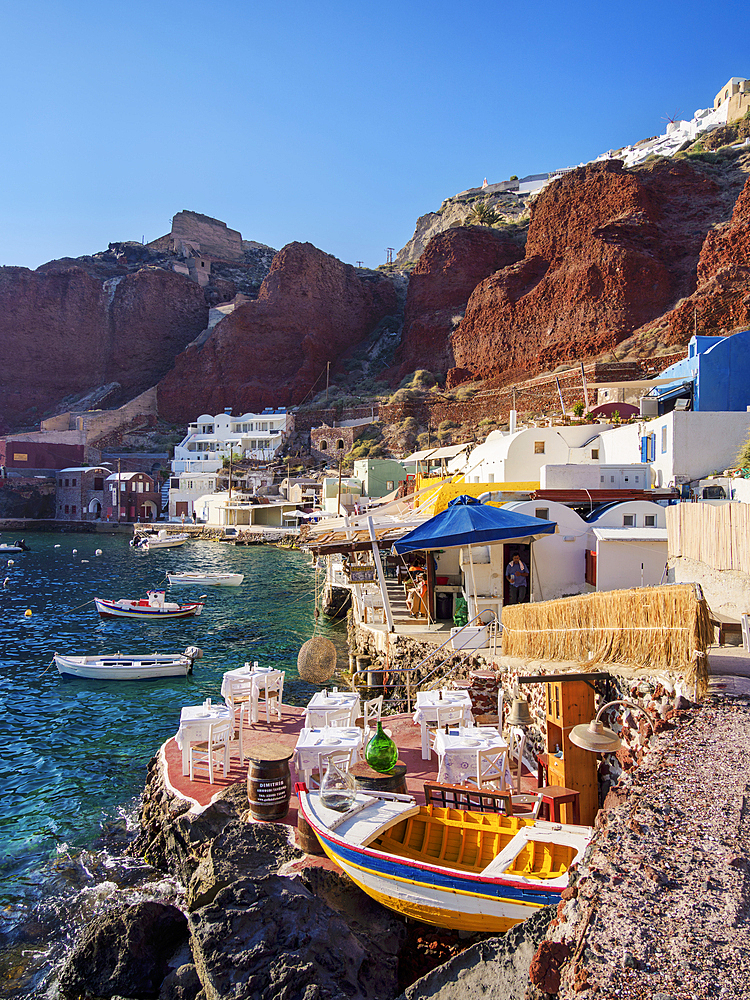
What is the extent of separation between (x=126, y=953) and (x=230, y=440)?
6702cm

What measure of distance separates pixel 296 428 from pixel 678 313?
39965mm

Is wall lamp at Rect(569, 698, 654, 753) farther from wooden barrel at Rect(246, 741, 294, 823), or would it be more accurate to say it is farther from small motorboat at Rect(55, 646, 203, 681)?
small motorboat at Rect(55, 646, 203, 681)

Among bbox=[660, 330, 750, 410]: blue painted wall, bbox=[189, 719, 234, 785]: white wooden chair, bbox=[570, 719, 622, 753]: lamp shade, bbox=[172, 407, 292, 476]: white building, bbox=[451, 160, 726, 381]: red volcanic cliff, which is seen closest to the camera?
bbox=[570, 719, 622, 753]: lamp shade

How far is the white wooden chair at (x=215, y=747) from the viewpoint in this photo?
8742mm

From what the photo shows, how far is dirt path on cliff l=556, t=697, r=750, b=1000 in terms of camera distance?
2.84 metres

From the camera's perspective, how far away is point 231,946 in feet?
15.6

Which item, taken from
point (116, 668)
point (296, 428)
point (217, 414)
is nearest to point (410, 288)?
point (296, 428)

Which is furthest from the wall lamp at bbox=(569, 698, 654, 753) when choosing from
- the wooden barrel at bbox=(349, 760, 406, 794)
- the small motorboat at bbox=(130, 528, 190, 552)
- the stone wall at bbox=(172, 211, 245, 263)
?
the stone wall at bbox=(172, 211, 245, 263)

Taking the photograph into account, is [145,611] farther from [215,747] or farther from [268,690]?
[215,747]

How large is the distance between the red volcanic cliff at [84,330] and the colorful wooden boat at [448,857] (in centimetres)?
9631

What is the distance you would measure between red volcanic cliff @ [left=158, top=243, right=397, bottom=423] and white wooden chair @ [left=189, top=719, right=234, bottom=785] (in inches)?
2850

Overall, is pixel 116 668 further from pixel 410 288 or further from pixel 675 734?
pixel 410 288

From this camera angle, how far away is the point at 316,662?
1335 cm

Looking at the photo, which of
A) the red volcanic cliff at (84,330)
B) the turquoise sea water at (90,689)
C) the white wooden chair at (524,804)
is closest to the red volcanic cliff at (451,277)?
the turquoise sea water at (90,689)
